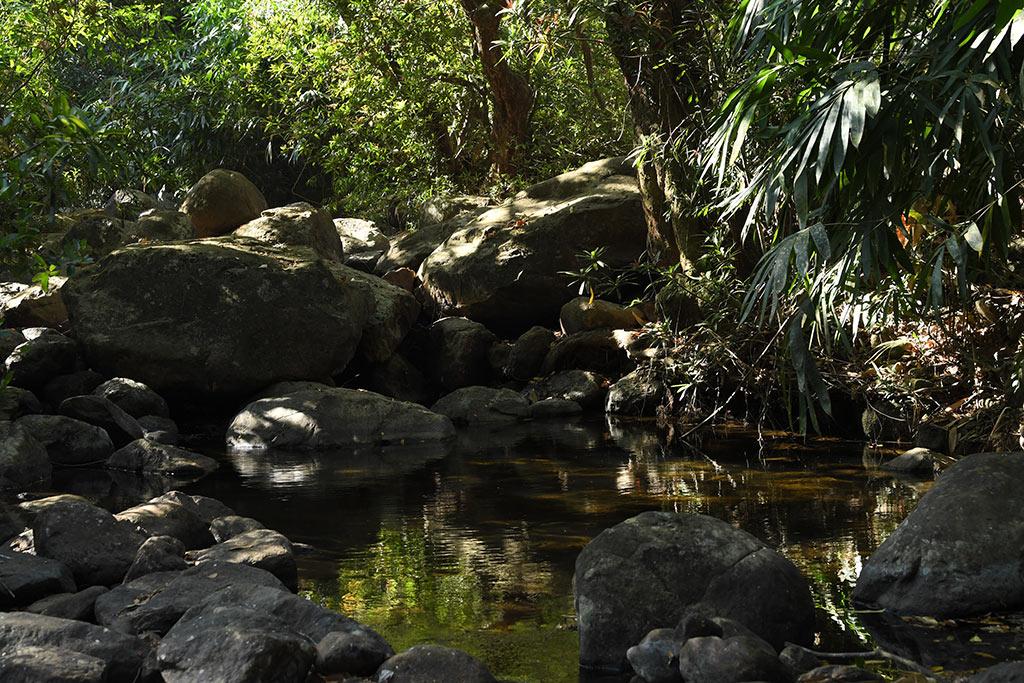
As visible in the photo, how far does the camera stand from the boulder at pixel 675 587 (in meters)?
4.56

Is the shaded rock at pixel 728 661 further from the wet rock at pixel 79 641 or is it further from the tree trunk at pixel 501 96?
the tree trunk at pixel 501 96

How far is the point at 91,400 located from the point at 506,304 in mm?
5048

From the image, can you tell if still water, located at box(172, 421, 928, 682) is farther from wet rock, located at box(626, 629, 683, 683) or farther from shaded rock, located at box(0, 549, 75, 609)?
shaded rock, located at box(0, 549, 75, 609)

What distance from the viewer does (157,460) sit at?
945 centimetres

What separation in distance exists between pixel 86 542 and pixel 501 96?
11.3m

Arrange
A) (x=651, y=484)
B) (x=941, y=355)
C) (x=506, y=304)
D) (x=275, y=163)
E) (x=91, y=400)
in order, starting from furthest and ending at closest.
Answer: (x=275, y=163)
(x=506, y=304)
(x=91, y=400)
(x=941, y=355)
(x=651, y=484)

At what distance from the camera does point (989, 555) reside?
16.2 feet

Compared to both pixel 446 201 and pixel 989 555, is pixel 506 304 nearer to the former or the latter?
pixel 446 201

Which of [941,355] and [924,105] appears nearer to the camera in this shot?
[924,105]

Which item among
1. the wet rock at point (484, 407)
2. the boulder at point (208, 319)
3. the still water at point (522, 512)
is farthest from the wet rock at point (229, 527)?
Answer: the wet rock at point (484, 407)

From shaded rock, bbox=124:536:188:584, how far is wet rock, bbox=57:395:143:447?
4.76 meters

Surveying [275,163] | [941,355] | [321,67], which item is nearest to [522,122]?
[321,67]

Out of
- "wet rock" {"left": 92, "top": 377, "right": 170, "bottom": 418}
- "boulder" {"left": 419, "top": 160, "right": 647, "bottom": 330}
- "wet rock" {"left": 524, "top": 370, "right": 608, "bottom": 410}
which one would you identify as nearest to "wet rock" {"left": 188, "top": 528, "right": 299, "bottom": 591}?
"wet rock" {"left": 92, "top": 377, "right": 170, "bottom": 418}

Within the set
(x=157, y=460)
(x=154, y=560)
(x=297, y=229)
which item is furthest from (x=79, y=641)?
(x=297, y=229)
